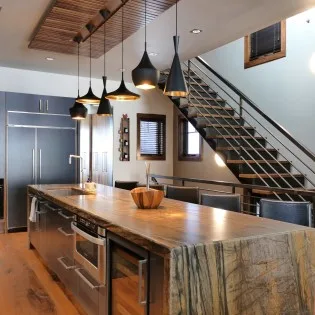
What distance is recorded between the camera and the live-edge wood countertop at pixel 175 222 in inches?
67.4

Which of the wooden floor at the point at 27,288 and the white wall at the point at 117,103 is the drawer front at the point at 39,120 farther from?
the wooden floor at the point at 27,288

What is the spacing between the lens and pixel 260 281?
1.74 meters

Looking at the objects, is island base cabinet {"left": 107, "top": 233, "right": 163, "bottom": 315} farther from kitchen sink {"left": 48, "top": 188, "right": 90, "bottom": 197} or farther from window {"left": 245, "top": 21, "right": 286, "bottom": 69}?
window {"left": 245, "top": 21, "right": 286, "bottom": 69}

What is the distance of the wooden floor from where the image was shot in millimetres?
2883

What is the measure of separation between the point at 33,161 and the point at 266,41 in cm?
444

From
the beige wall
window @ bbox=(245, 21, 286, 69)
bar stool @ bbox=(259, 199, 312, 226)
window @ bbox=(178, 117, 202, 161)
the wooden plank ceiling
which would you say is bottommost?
bar stool @ bbox=(259, 199, 312, 226)

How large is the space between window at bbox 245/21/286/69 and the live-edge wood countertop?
384 cm

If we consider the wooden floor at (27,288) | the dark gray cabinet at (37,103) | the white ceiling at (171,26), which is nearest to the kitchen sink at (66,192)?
the wooden floor at (27,288)

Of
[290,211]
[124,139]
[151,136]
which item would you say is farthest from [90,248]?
[151,136]

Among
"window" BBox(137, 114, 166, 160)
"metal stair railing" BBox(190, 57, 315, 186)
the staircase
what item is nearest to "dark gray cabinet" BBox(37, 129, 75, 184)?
"window" BBox(137, 114, 166, 160)

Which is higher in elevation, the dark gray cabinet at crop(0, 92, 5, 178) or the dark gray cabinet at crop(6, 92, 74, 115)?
the dark gray cabinet at crop(6, 92, 74, 115)

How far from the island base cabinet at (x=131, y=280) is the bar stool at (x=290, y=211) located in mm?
1330

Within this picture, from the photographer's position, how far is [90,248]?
2.43 m

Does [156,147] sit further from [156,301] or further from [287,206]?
[156,301]
